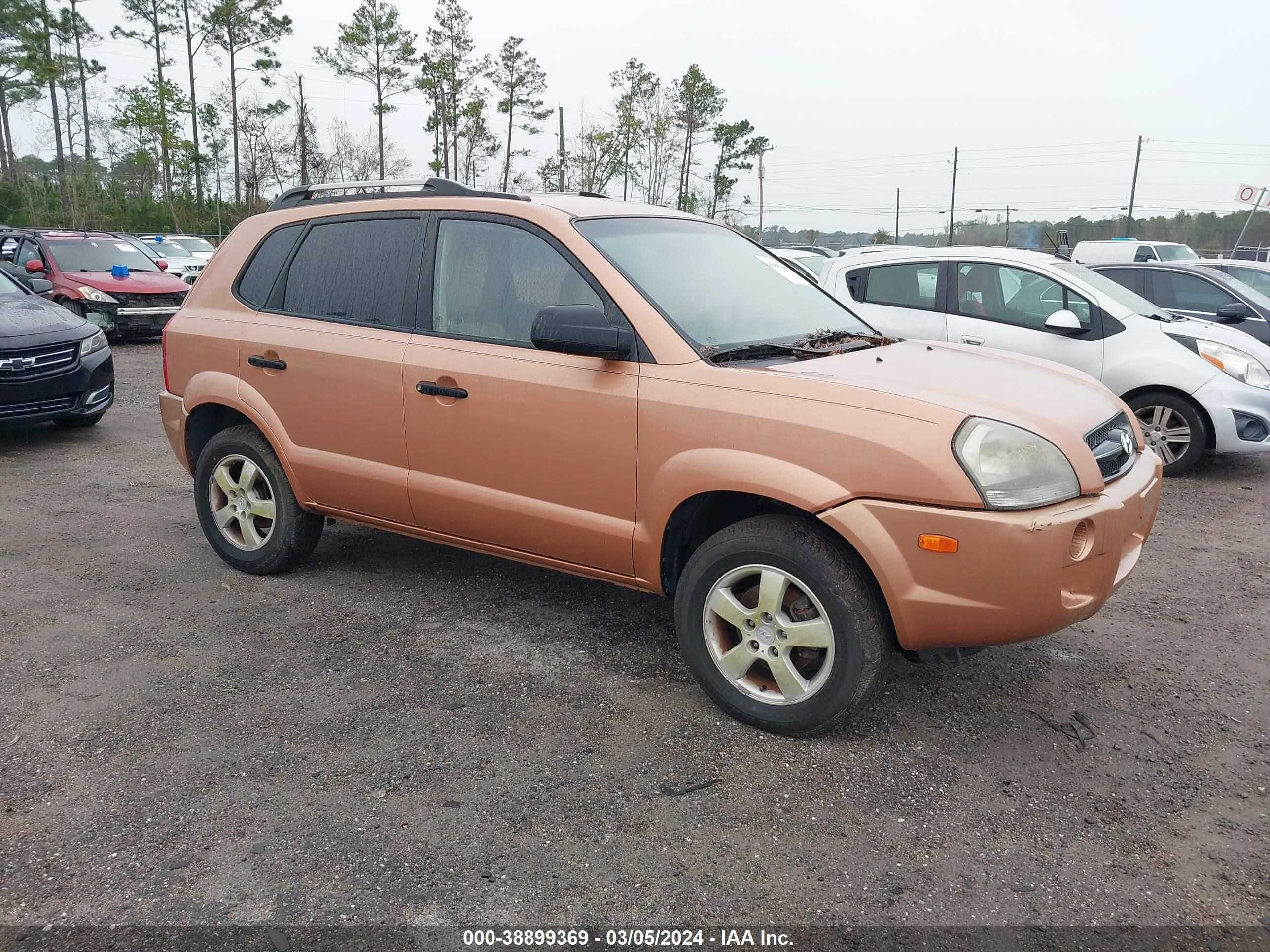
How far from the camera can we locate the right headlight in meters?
2.98

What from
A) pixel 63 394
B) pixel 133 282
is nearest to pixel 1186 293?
pixel 63 394

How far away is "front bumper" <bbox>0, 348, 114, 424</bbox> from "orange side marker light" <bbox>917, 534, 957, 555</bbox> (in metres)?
7.42

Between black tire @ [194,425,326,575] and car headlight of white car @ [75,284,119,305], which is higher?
car headlight of white car @ [75,284,119,305]

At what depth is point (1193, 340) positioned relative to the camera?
24.6 feet

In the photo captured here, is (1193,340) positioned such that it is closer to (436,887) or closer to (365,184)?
(365,184)

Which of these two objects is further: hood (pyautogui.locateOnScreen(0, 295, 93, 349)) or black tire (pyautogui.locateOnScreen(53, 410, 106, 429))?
black tire (pyautogui.locateOnScreen(53, 410, 106, 429))

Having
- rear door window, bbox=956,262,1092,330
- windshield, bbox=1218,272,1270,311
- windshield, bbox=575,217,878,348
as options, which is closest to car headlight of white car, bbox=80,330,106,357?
windshield, bbox=575,217,878,348

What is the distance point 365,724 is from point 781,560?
1581 millimetres

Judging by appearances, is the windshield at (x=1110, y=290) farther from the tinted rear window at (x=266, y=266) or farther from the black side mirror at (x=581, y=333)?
the tinted rear window at (x=266, y=266)

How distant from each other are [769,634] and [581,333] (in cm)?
123

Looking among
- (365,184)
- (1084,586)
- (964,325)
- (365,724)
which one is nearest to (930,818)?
(1084,586)

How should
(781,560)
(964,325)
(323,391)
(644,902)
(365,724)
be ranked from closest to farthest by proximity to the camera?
(644,902) → (781,560) → (365,724) → (323,391) → (964,325)

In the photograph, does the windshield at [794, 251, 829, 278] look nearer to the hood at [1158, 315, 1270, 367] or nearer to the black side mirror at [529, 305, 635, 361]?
the hood at [1158, 315, 1270, 367]

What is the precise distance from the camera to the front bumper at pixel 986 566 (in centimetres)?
294
